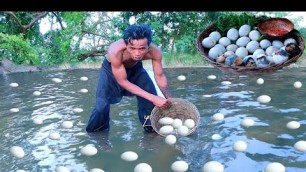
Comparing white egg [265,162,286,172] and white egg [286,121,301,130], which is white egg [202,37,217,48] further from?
white egg [265,162,286,172]

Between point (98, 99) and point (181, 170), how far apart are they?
33.2 inches

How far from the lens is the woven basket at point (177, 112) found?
2.69 metres

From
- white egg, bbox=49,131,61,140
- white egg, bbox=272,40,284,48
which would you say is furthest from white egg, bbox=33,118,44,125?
white egg, bbox=272,40,284,48

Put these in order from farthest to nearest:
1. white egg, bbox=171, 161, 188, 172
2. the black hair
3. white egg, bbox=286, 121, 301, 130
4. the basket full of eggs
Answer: white egg, bbox=286, 121, 301, 130 < the basket full of eggs < the black hair < white egg, bbox=171, 161, 188, 172

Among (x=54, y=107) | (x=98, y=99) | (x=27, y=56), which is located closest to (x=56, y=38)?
(x=27, y=56)

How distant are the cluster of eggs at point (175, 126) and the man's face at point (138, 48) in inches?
18.9

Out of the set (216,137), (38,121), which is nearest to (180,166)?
(216,137)

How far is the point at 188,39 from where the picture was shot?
5414 millimetres

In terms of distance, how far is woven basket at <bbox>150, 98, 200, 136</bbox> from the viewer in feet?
8.83

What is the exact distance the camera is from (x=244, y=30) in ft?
9.16

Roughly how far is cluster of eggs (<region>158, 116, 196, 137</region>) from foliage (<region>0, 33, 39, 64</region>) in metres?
3.29

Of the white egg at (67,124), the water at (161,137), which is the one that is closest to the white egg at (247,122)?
the water at (161,137)

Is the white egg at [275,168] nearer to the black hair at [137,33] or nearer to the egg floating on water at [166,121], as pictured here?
the egg floating on water at [166,121]

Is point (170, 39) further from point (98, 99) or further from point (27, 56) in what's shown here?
point (98, 99)
